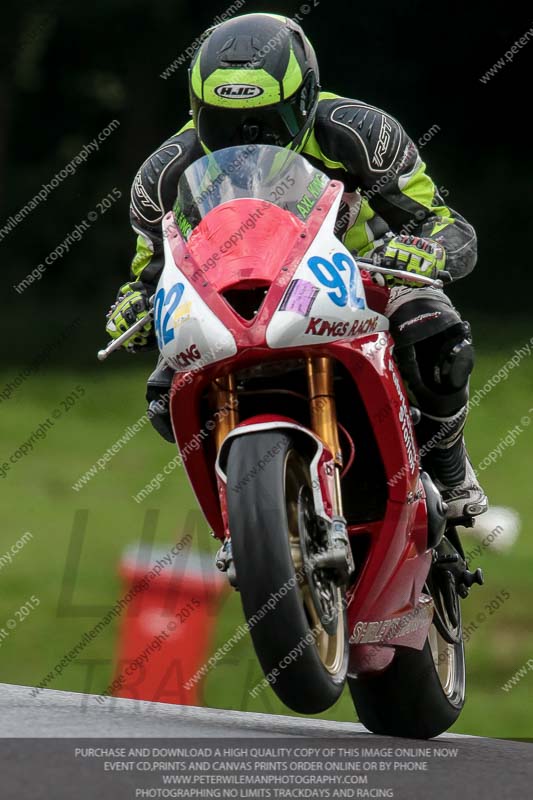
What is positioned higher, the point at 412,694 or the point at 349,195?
the point at 349,195

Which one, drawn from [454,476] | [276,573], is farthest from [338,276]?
[454,476]

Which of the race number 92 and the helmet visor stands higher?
the helmet visor

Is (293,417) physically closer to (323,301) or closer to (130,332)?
(323,301)

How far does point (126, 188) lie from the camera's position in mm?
21531

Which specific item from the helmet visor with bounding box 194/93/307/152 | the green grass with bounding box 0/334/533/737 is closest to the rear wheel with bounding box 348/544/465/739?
the green grass with bounding box 0/334/533/737

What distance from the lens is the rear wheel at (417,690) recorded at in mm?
5672

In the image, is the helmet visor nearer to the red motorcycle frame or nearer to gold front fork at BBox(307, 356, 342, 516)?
the red motorcycle frame

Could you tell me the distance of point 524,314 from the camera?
17828 millimetres

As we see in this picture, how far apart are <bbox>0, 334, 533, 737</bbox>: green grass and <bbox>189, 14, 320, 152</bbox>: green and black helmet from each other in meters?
2.91

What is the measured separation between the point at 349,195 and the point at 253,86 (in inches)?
23.4

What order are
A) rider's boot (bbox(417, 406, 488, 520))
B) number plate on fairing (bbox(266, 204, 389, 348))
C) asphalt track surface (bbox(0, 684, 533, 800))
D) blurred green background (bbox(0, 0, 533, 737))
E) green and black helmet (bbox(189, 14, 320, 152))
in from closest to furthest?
asphalt track surface (bbox(0, 684, 533, 800)), number plate on fairing (bbox(266, 204, 389, 348)), green and black helmet (bbox(189, 14, 320, 152)), rider's boot (bbox(417, 406, 488, 520)), blurred green background (bbox(0, 0, 533, 737))

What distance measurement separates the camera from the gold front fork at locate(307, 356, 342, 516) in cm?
457

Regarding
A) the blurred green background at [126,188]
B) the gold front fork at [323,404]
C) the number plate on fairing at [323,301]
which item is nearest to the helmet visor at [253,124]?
the number plate on fairing at [323,301]

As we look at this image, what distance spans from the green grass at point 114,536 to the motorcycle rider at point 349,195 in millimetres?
2182
